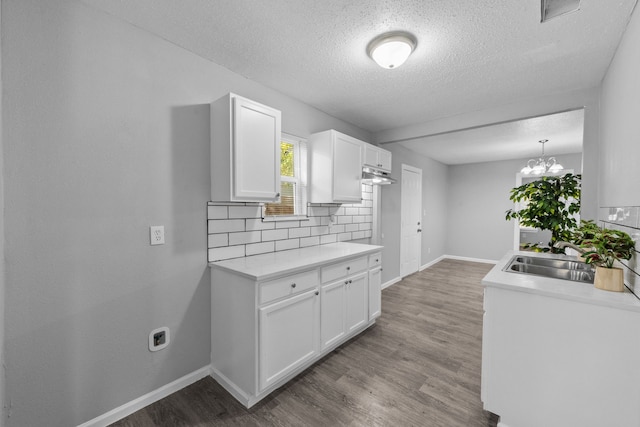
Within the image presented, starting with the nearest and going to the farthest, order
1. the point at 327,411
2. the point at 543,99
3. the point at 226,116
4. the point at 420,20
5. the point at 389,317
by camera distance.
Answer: the point at 420,20 → the point at 327,411 → the point at 226,116 → the point at 543,99 → the point at 389,317

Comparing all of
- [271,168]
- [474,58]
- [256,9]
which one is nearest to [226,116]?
[271,168]

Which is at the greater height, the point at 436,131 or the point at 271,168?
the point at 436,131

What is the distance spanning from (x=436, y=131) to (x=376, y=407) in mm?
3159

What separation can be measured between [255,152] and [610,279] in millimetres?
2366

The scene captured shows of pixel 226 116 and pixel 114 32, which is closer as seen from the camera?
pixel 114 32

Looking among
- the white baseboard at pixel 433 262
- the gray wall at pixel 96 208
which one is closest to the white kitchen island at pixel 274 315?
the gray wall at pixel 96 208

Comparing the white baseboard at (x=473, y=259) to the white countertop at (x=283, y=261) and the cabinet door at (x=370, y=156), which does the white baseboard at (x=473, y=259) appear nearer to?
the cabinet door at (x=370, y=156)

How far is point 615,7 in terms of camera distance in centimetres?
155

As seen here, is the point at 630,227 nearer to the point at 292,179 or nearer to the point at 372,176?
the point at 372,176

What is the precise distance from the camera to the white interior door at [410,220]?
502 cm

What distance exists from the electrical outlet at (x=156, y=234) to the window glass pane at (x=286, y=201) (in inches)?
39.2

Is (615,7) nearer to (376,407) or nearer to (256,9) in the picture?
(256,9)

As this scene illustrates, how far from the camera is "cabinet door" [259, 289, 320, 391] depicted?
5.92 feet

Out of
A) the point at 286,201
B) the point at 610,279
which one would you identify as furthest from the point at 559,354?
the point at 286,201
